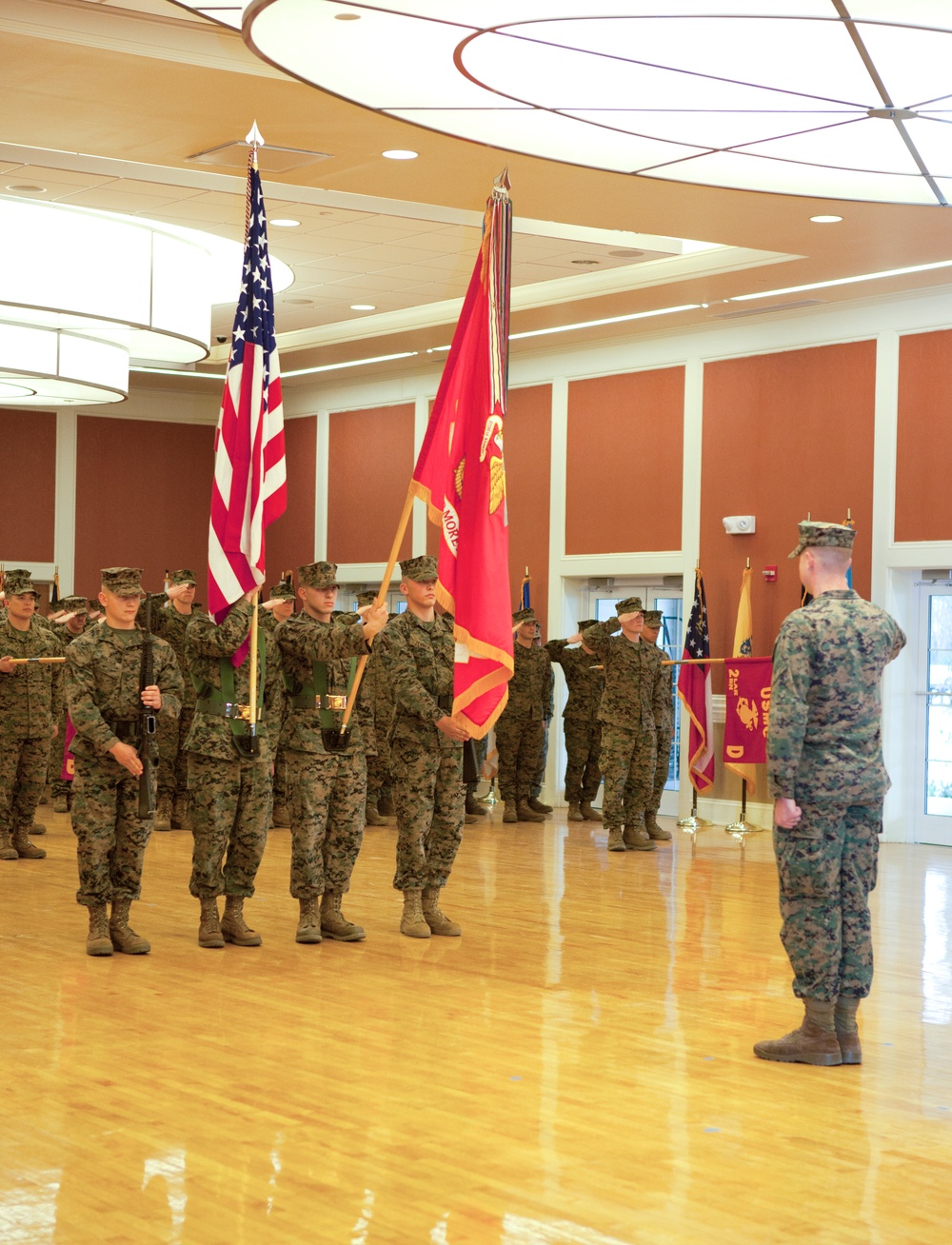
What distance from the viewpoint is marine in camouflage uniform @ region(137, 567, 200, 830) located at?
36.8 ft

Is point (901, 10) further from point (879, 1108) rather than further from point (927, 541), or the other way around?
point (927, 541)

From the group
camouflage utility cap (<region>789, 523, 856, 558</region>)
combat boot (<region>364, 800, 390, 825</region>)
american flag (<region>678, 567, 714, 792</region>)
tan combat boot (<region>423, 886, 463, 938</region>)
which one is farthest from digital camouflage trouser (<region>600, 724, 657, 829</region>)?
camouflage utility cap (<region>789, 523, 856, 558</region>)

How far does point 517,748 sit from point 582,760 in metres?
0.60

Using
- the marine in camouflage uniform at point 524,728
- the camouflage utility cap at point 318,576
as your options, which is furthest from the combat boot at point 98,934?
the marine in camouflage uniform at point 524,728

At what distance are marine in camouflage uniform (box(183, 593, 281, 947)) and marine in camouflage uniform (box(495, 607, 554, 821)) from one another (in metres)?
6.29

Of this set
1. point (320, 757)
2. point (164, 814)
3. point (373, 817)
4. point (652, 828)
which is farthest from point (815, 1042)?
point (164, 814)

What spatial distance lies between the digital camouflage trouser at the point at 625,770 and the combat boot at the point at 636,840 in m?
0.05

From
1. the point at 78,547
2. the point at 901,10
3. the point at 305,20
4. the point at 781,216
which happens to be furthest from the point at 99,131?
the point at 78,547

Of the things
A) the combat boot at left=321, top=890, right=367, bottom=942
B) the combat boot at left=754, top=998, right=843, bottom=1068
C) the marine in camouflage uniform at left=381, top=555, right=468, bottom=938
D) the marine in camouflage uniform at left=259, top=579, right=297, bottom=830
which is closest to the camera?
the combat boot at left=754, top=998, right=843, bottom=1068

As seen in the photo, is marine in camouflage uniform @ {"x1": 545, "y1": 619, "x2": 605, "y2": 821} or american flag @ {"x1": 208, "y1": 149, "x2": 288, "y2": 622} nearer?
american flag @ {"x1": 208, "y1": 149, "x2": 288, "y2": 622}

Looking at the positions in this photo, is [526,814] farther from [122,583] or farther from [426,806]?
[122,583]

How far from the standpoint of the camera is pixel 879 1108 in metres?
4.66

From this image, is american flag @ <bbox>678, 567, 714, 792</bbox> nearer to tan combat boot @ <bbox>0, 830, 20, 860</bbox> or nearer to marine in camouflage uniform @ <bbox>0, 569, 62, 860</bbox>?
marine in camouflage uniform @ <bbox>0, 569, 62, 860</bbox>

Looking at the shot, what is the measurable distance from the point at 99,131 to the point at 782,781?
5729 mm
